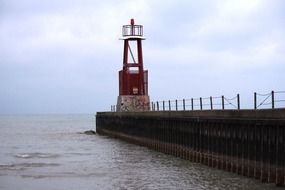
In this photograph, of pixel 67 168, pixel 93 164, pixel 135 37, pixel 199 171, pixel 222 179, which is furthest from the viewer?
pixel 135 37

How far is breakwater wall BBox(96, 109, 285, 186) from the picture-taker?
18.2 metres

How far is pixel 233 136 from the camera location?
2175 centimetres

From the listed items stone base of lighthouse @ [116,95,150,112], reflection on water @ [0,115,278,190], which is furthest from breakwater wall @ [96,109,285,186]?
stone base of lighthouse @ [116,95,150,112]

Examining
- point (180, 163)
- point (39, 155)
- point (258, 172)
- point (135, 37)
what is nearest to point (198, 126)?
point (180, 163)

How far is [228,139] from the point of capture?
22.2m

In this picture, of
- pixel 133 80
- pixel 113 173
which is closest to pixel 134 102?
pixel 133 80

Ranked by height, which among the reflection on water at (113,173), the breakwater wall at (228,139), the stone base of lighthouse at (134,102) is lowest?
the reflection on water at (113,173)

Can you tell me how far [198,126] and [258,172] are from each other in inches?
291

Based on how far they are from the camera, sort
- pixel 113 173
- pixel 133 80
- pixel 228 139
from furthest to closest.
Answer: pixel 133 80
pixel 113 173
pixel 228 139

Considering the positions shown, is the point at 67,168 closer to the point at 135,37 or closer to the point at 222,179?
the point at 222,179

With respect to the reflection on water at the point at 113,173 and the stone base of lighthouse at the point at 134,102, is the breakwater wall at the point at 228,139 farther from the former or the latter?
the stone base of lighthouse at the point at 134,102

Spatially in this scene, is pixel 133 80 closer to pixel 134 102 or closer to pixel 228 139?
pixel 134 102

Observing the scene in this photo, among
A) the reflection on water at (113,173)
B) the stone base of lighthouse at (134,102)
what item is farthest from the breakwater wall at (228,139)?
the stone base of lighthouse at (134,102)

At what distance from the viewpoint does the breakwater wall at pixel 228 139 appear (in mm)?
18172
